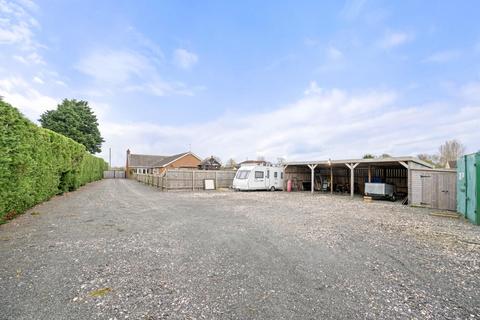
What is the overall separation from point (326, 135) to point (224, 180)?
42.7 ft

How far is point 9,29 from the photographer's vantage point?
23.2ft

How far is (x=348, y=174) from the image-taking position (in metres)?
18.3

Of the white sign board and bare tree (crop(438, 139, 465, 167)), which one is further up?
bare tree (crop(438, 139, 465, 167))

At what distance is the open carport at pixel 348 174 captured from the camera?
13.9m

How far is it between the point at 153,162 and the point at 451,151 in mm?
53019

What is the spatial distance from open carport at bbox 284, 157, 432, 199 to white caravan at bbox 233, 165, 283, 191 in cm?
148

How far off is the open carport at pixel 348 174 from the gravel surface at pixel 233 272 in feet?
28.1

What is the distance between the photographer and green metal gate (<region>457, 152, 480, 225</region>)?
21.9 feet

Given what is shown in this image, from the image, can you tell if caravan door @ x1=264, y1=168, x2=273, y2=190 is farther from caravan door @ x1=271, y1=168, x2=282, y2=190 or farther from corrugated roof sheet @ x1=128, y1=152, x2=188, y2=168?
corrugated roof sheet @ x1=128, y1=152, x2=188, y2=168

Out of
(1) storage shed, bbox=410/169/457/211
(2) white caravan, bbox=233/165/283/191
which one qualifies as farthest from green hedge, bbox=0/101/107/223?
(1) storage shed, bbox=410/169/457/211

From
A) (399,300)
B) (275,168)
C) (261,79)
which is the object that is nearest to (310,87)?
(261,79)

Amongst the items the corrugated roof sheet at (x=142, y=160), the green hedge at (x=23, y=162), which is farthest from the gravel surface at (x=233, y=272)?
the corrugated roof sheet at (x=142, y=160)

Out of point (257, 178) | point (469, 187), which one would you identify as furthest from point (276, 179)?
point (469, 187)

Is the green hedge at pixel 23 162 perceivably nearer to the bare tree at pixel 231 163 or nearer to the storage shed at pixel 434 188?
the storage shed at pixel 434 188
